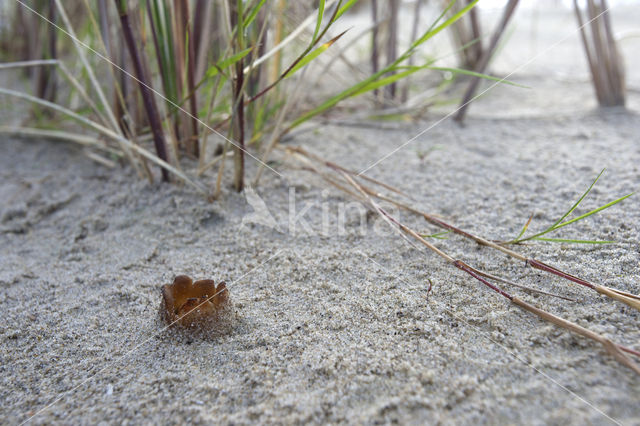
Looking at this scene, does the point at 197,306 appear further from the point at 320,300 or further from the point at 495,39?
the point at 495,39

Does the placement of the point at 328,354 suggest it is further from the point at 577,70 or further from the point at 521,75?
the point at 577,70

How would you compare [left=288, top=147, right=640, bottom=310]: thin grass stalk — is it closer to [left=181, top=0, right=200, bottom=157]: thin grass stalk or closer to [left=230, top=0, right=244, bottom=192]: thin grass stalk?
[left=230, top=0, right=244, bottom=192]: thin grass stalk

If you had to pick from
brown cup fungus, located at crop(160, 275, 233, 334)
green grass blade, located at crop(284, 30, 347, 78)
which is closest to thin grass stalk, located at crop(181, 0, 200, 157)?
green grass blade, located at crop(284, 30, 347, 78)

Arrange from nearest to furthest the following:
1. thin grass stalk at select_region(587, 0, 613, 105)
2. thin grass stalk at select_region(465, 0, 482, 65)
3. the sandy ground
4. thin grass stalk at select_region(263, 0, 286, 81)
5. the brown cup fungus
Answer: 1. the sandy ground
2. the brown cup fungus
3. thin grass stalk at select_region(263, 0, 286, 81)
4. thin grass stalk at select_region(587, 0, 613, 105)
5. thin grass stalk at select_region(465, 0, 482, 65)

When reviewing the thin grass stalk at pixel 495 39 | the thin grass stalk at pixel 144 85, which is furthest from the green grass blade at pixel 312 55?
the thin grass stalk at pixel 495 39

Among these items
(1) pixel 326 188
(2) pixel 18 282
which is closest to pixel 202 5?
(1) pixel 326 188

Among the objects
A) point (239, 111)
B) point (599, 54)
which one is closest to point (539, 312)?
point (239, 111)
